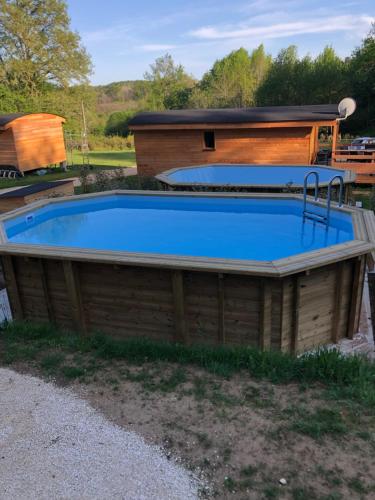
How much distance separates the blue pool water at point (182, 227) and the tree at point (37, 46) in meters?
31.4

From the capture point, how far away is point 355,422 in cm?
348

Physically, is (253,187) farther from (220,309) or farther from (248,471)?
(248,471)

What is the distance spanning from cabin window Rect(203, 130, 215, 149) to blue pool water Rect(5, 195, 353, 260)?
6.69 meters

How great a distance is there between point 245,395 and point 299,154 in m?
13.5

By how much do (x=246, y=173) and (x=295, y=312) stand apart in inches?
433

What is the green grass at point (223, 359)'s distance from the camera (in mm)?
4031

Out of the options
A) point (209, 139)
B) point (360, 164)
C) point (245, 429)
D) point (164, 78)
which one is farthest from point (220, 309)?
point (164, 78)

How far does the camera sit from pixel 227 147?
16.6m

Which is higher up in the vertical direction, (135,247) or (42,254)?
(42,254)

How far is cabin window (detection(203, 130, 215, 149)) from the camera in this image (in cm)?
1686

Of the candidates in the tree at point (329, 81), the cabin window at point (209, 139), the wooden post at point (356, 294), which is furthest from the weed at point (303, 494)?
the tree at point (329, 81)

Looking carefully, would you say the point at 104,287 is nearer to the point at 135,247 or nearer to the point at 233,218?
the point at 135,247

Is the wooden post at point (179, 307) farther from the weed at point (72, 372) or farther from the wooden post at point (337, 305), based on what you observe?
the wooden post at point (337, 305)

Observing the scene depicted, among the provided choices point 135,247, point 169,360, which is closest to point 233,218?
point 135,247
